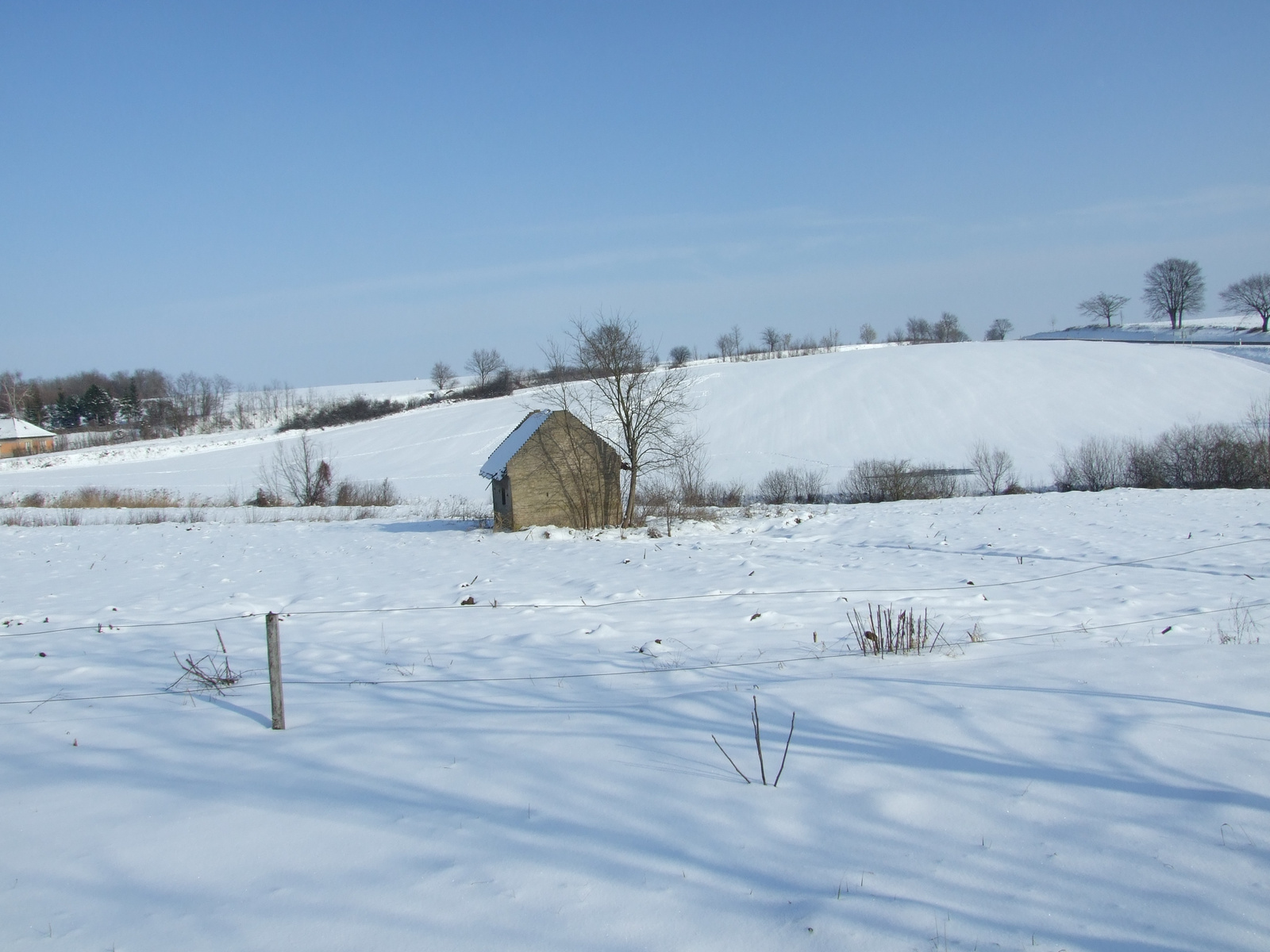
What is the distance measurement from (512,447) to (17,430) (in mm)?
81096

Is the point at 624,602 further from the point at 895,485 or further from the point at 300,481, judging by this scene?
the point at 300,481

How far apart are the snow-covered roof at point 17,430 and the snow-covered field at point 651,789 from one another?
88.8 metres

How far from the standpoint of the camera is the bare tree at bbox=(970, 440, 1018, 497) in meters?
39.1

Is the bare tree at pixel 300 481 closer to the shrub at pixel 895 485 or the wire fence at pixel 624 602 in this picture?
the shrub at pixel 895 485

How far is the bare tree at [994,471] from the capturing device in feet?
128

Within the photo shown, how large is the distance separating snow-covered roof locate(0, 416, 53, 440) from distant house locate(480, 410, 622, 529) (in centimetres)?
7926

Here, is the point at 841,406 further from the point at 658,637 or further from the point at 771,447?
the point at 658,637

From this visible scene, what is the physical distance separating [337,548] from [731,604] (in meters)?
15.1

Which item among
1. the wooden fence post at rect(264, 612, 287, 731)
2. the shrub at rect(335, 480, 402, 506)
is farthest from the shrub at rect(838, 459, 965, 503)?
the wooden fence post at rect(264, 612, 287, 731)

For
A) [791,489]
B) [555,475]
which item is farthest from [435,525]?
[791,489]

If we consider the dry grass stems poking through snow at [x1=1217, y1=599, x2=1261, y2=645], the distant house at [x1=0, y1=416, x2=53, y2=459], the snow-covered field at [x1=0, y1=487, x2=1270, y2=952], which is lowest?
the dry grass stems poking through snow at [x1=1217, y1=599, x2=1261, y2=645]

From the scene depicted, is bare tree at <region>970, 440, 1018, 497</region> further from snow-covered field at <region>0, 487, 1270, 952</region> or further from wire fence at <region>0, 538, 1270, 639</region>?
snow-covered field at <region>0, 487, 1270, 952</region>

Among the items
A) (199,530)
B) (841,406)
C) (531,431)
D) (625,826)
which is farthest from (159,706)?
(841,406)

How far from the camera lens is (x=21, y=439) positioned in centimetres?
8088
